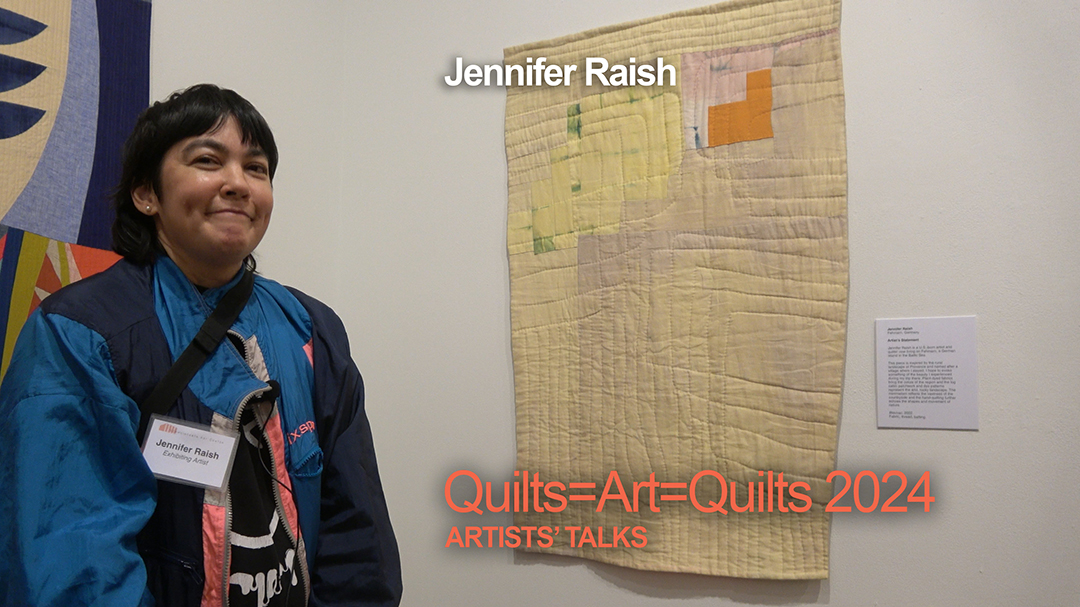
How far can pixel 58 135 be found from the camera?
136 cm

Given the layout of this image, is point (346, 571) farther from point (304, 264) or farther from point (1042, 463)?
point (1042, 463)

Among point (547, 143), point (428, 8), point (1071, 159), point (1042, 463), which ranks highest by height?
point (428, 8)

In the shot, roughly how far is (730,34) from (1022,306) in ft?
2.61

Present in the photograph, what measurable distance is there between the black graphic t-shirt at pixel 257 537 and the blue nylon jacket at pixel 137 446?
0.13 feet

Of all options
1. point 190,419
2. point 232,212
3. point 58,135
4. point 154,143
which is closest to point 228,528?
point 190,419

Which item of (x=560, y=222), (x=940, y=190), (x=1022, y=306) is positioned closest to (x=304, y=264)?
(x=560, y=222)

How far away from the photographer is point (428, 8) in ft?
6.64

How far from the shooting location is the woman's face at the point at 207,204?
1.11m

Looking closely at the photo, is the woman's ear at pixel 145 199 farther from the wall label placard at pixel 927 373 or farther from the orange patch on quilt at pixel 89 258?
the wall label placard at pixel 927 373

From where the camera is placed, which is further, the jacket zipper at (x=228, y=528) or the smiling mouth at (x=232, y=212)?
the smiling mouth at (x=232, y=212)

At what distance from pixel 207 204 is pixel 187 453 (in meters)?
0.36

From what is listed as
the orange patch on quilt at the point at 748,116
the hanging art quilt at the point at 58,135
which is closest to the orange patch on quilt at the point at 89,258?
the hanging art quilt at the point at 58,135

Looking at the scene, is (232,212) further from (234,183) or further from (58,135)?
(58,135)

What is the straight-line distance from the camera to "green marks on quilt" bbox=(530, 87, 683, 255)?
1.68m
